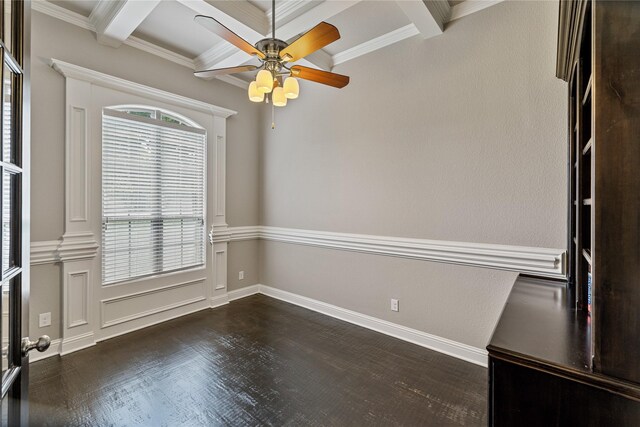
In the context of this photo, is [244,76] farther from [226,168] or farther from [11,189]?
[11,189]

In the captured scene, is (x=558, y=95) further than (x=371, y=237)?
No

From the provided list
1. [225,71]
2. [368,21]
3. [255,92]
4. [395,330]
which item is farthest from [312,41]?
[395,330]

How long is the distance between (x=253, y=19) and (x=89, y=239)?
2.52 m

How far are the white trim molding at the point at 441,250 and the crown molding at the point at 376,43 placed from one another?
1.94 meters

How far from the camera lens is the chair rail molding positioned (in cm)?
265

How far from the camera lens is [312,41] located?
1751mm

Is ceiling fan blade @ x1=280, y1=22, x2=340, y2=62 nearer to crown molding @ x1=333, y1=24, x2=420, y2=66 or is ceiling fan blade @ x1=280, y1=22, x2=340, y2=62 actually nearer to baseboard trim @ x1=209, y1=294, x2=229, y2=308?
crown molding @ x1=333, y1=24, x2=420, y2=66

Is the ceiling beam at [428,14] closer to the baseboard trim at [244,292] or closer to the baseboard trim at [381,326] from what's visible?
the baseboard trim at [381,326]

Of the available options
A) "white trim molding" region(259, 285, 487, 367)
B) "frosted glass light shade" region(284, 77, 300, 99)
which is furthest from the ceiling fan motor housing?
"white trim molding" region(259, 285, 487, 367)

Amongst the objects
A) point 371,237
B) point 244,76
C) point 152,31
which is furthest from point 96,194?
point 371,237

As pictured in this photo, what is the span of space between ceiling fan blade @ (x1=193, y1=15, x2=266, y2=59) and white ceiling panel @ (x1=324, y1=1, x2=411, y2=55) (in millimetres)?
1166

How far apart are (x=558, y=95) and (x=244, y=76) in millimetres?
3376

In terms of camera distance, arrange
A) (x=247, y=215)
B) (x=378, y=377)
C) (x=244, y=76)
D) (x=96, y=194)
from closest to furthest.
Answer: (x=378, y=377) → (x=96, y=194) → (x=244, y=76) → (x=247, y=215)

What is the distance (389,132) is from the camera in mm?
2969
